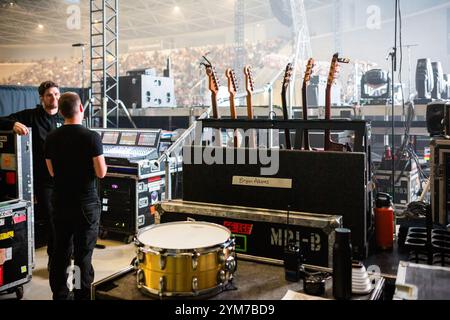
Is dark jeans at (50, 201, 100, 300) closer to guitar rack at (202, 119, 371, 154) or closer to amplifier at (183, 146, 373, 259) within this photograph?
amplifier at (183, 146, 373, 259)

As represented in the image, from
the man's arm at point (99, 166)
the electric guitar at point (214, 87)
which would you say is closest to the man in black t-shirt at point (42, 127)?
the man's arm at point (99, 166)

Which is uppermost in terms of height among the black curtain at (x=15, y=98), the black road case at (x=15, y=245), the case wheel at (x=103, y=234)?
the black curtain at (x=15, y=98)

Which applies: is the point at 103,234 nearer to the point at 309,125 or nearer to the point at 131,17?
the point at 309,125

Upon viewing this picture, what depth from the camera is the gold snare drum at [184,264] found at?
1330 mm

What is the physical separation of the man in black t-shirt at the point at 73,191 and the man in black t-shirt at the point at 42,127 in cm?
72

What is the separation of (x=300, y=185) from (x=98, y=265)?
9.52 feet

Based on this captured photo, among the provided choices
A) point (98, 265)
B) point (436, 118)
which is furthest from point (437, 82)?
point (98, 265)

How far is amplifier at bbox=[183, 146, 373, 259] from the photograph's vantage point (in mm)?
1608

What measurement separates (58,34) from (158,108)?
28.1 feet

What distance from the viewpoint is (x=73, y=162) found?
2.61 meters

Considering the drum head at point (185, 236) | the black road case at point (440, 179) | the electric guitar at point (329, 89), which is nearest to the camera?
the drum head at point (185, 236)

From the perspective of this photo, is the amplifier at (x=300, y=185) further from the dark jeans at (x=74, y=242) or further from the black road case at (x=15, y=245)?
the black road case at (x=15, y=245)

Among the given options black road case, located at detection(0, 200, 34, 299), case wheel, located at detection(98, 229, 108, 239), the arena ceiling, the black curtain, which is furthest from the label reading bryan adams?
the arena ceiling

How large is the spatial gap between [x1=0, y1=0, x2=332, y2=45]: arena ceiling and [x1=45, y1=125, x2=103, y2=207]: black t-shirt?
395 inches
